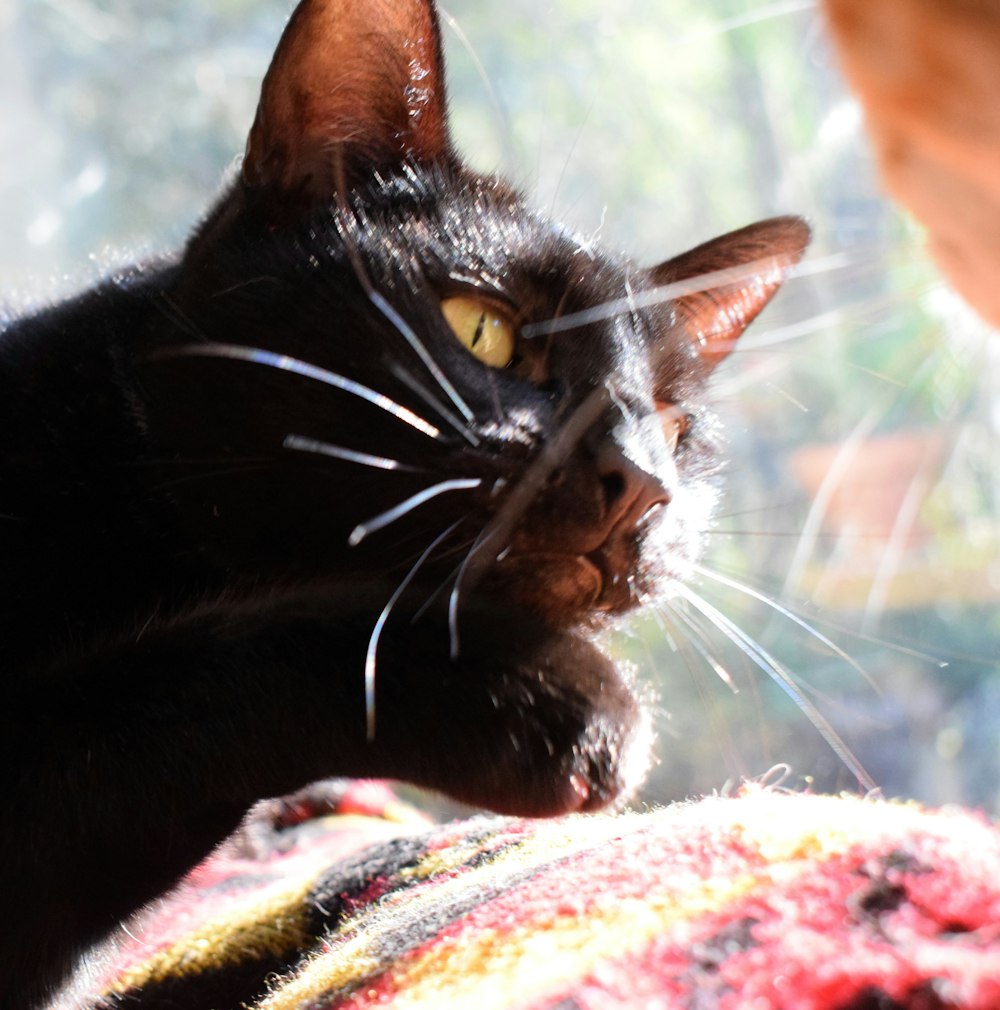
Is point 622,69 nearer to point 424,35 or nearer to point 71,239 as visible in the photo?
point 424,35

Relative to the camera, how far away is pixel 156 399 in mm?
744

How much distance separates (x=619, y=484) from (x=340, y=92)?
38 cm

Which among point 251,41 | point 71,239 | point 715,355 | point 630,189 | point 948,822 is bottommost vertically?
point 948,822

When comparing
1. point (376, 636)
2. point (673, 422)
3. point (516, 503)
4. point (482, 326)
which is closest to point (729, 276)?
point (673, 422)

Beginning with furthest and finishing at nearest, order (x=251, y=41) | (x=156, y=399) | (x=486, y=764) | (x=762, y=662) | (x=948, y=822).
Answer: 1. (x=251, y=41)
2. (x=762, y=662)
3. (x=156, y=399)
4. (x=486, y=764)
5. (x=948, y=822)

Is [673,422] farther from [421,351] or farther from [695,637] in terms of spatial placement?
[421,351]

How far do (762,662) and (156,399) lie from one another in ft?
1.72

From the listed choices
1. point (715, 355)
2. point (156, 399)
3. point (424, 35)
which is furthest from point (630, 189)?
point (156, 399)

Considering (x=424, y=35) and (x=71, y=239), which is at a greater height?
(x=71, y=239)

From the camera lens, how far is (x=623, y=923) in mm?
462

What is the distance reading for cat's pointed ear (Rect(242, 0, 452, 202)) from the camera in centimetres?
77

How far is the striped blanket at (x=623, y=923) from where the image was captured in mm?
363

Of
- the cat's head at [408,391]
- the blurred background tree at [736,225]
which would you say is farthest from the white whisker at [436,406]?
the blurred background tree at [736,225]

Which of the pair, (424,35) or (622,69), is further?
(622,69)
